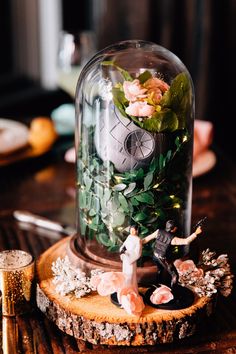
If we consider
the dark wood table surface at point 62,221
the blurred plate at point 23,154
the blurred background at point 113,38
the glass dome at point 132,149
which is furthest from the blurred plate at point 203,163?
the blurred background at point 113,38

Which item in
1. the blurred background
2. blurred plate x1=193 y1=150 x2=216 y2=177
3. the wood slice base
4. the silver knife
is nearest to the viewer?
the wood slice base

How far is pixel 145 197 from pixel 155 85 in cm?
18

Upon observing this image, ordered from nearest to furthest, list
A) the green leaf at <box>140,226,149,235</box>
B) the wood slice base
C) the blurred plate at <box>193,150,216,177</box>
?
1. the wood slice base
2. the green leaf at <box>140,226,149,235</box>
3. the blurred plate at <box>193,150,216,177</box>

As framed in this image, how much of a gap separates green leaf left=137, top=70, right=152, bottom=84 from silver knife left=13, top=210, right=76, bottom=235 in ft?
1.34

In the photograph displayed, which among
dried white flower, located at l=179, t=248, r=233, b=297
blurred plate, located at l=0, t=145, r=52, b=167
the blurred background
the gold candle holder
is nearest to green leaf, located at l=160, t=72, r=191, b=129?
dried white flower, located at l=179, t=248, r=233, b=297

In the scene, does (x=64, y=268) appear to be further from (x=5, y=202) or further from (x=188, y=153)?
(x=5, y=202)

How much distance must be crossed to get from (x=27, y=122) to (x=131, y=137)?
115 centimetres

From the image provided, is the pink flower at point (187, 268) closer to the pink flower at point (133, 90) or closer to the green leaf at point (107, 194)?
the green leaf at point (107, 194)

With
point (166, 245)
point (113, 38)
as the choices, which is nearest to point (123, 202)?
point (166, 245)

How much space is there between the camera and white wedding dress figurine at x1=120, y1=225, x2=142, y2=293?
1.03 m

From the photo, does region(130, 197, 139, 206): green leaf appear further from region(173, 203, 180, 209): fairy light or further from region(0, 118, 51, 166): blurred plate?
region(0, 118, 51, 166): blurred plate

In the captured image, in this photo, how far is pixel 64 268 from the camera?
3.73ft

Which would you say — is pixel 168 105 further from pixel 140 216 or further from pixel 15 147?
pixel 15 147

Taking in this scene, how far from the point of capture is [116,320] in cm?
103
